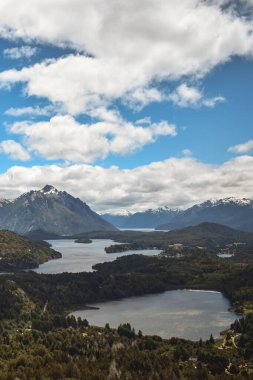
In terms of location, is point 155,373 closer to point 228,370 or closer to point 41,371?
point 228,370

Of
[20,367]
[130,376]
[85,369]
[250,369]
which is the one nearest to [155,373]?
[130,376]

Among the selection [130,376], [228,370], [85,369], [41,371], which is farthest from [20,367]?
[228,370]

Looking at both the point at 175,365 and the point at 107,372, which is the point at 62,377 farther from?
the point at 175,365

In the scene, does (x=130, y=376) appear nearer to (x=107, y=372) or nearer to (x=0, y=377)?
(x=107, y=372)

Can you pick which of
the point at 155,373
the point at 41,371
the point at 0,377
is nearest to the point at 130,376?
the point at 155,373

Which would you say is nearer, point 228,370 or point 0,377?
point 0,377

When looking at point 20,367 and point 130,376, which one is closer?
point 130,376

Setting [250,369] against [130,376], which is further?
[250,369]
